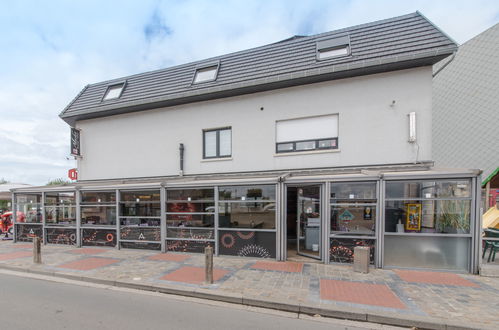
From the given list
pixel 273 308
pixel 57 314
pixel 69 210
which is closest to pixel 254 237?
pixel 273 308

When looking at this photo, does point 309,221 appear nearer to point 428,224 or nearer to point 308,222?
point 308,222

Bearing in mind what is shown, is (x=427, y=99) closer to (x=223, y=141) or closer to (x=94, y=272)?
(x=223, y=141)

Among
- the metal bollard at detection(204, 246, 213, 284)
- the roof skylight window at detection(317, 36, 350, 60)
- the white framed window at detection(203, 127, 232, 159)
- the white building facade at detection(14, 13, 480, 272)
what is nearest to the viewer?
the metal bollard at detection(204, 246, 213, 284)

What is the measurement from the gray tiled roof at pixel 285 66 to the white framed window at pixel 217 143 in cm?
147

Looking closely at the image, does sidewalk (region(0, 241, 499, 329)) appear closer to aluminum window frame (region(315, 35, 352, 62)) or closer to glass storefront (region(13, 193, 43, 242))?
glass storefront (region(13, 193, 43, 242))

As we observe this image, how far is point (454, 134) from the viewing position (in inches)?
621

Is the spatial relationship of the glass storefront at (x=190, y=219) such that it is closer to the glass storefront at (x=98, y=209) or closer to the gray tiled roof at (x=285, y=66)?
the glass storefront at (x=98, y=209)

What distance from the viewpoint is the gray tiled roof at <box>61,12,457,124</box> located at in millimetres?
7949

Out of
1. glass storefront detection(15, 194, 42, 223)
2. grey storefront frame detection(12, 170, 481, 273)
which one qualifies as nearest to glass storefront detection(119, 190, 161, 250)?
grey storefront frame detection(12, 170, 481, 273)

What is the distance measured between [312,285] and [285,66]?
298 inches

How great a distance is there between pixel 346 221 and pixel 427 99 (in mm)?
4750

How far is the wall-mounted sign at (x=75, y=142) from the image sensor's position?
12.3 m

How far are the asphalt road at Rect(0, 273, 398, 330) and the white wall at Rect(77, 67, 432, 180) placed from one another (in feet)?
18.5

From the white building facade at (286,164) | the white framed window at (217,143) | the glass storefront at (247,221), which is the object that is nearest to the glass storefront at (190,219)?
the white building facade at (286,164)
